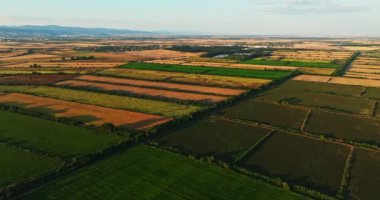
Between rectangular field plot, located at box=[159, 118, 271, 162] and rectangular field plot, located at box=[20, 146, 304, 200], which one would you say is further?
rectangular field plot, located at box=[159, 118, 271, 162]

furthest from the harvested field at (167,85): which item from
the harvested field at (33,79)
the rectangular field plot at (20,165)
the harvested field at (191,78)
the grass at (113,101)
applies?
the rectangular field plot at (20,165)

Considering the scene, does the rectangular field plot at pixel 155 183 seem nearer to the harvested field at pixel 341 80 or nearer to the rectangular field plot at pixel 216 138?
the rectangular field plot at pixel 216 138

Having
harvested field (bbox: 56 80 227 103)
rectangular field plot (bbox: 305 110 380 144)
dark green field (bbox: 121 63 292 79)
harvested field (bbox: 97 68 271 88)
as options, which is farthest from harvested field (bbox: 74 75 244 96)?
rectangular field plot (bbox: 305 110 380 144)

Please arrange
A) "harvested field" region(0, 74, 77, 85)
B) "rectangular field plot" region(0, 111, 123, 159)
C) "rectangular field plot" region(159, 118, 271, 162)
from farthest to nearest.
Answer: "harvested field" region(0, 74, 77, 85) < "rectangular field plot" region(159, 118, 271, 162) < "rectangular field plot" region(0, 111, 123, 159)

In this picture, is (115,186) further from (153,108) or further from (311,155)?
(153,108)

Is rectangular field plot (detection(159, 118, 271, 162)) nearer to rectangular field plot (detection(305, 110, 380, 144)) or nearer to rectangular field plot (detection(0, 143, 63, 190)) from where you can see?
rectangular field plot (detection(305, 110, 380, 144))

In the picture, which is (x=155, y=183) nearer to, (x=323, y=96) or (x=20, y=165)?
(x=20, y=165)
